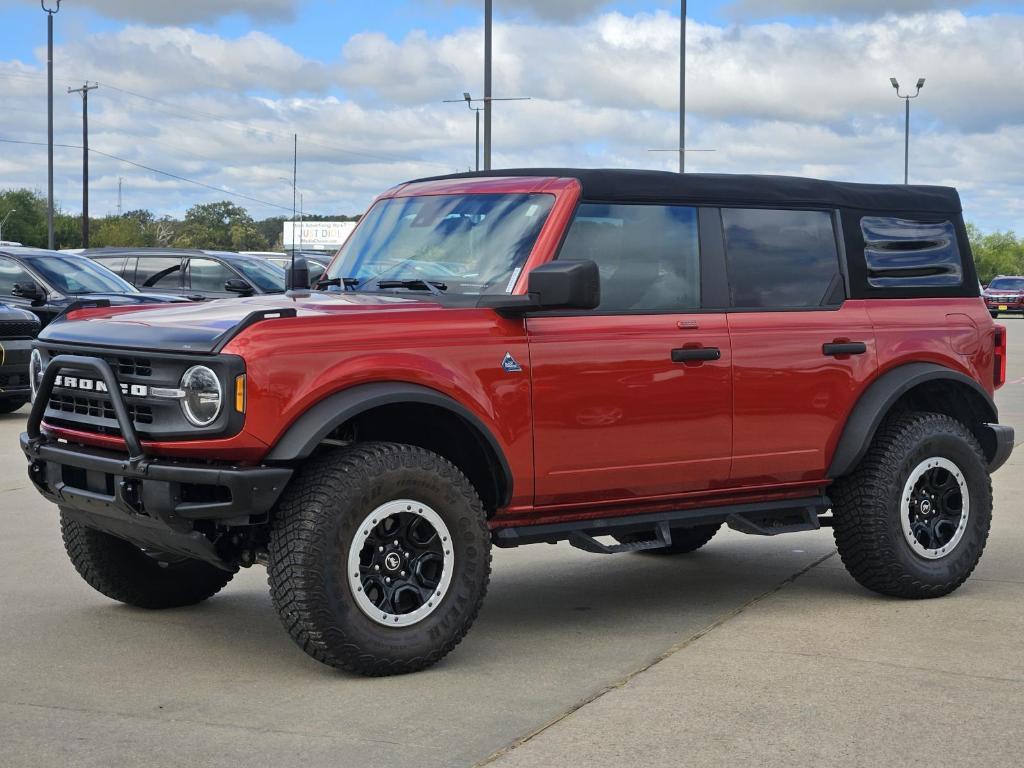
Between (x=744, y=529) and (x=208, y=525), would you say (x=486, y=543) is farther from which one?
(x=744, y=529)

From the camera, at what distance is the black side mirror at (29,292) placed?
16875mm

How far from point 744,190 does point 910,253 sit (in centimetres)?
105

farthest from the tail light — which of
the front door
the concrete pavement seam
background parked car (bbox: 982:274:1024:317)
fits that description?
background parked car (bbox: 982:274:1024:317)

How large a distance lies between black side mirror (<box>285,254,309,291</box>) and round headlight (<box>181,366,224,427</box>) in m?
1.95

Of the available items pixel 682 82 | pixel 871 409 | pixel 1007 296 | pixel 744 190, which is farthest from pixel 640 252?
pixel 1007 296

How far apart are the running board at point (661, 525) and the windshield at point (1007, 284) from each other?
51.5m

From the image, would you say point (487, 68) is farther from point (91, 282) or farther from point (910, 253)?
point (910, 253)

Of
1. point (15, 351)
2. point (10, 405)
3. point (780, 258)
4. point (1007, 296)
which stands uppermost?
point (1007, 296)

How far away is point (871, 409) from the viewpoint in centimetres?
680

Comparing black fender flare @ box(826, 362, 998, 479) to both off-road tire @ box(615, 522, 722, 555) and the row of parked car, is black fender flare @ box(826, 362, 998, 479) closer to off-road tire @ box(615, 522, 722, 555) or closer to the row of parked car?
off-road tire @ box(615, 522, 722, 555)

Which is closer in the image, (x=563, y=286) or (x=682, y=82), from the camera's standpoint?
(x=563, y=286)

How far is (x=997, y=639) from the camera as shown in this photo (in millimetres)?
6172

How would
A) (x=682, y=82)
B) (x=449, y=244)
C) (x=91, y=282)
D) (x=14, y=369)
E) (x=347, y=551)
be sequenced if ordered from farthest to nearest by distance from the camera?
(x=682, y=82) → (x=91, y=282) → (x=14, y=369) → (x=449, y=244) → (x=347, y=551)

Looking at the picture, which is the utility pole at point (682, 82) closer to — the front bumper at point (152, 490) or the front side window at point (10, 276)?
the front side window at point (10, 276)
